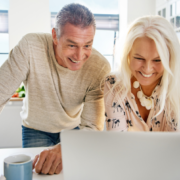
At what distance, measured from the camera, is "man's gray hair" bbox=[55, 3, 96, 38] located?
1.16m

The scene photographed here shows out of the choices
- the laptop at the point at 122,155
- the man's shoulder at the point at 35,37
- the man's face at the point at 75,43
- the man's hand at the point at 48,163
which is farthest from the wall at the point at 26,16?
the laptop at the point at 122,155

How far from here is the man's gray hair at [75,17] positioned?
116 cm

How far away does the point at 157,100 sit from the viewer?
1.25 meters

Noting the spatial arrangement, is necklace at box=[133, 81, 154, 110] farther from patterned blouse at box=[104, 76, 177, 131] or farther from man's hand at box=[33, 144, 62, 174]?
man's hand at box=[33, 144, 62, 174]

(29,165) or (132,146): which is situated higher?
(132,146)

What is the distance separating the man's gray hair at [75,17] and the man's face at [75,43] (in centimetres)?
2

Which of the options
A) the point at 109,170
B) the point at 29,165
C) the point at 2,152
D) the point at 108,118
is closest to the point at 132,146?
the point at 109,170

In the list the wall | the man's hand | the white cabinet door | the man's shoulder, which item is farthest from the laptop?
the wall

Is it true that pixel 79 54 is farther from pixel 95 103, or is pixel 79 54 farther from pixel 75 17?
pixel 95 103

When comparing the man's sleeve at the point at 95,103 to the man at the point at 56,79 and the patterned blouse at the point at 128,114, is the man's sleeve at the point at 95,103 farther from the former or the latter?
the patterned blouse at the point at 128,114

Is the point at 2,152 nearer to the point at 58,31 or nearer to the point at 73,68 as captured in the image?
the point at 73,68

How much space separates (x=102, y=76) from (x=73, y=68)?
198 mm

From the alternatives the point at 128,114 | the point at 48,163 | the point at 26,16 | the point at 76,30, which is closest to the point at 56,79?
the point at 76,30

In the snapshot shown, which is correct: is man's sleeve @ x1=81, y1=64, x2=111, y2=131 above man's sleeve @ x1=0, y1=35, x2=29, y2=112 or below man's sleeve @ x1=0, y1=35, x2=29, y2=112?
below
